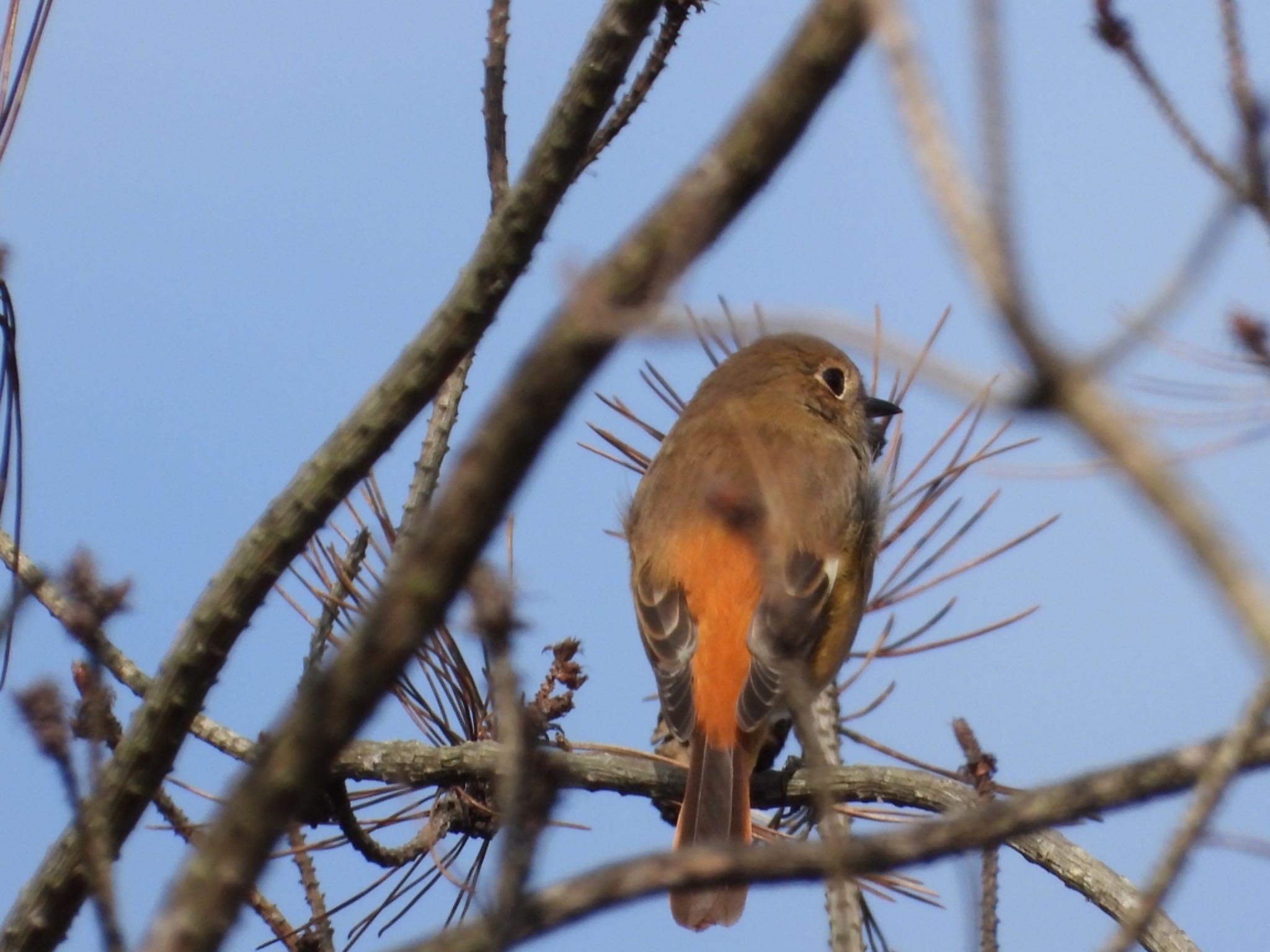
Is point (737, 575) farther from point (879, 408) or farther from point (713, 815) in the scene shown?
point (879, 408)

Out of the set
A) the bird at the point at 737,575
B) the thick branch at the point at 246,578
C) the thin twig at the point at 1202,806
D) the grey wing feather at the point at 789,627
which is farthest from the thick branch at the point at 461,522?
the grey wing feather at the point at 789,627

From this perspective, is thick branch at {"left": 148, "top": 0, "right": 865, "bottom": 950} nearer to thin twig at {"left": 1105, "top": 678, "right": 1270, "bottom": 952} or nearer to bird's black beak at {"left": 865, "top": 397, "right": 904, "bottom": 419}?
thin twig at {"left": 1105, "top": 678, "right": 1270, "bottom": 952}

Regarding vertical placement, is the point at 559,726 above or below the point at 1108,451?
above

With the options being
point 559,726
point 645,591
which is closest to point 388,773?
point 559,726

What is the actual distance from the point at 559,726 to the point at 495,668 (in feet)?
8.88

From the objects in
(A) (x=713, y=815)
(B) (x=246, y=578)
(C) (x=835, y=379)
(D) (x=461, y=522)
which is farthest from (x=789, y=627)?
(D) (x=461, y=522)

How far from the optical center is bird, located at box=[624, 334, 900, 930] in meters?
4.20

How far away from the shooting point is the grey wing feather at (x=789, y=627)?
14.0ft

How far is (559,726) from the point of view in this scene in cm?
398

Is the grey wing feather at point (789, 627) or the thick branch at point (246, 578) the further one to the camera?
the grey wing feather at point (789, 627)

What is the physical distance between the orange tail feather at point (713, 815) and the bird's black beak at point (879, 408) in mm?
1883

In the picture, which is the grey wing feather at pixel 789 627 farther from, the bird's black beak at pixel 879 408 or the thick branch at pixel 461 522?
the thick branch at pixel 461 522

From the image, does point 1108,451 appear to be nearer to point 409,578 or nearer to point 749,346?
point 409,578

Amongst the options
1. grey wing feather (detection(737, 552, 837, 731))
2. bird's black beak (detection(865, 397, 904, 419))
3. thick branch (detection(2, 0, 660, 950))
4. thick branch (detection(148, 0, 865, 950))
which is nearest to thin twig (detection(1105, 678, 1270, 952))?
thick branch (detection(148, 0, 865, 950))
